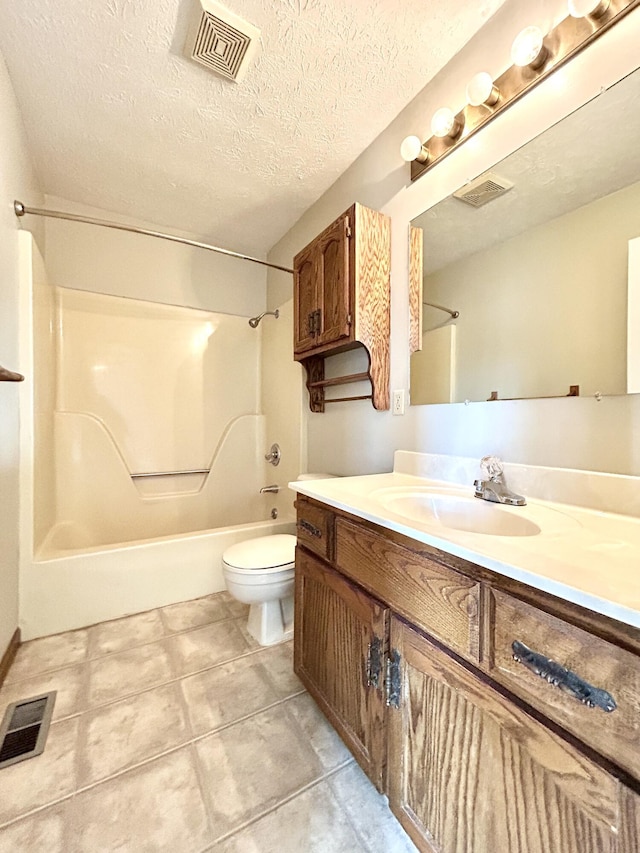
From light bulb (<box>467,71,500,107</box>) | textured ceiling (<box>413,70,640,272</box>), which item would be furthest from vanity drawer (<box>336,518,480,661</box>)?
light bulb (<box>467,71,500,107</box>)

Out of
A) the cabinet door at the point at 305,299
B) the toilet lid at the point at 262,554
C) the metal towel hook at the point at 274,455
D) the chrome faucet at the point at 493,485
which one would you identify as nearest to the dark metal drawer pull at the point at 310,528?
the toilet lid at the point at 262,554

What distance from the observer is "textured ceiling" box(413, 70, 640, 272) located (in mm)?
869

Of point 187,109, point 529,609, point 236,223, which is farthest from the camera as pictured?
point 236,223

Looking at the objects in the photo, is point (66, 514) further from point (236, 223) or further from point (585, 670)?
point (585, 670)

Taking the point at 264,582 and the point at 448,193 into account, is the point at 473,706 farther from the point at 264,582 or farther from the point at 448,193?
the point at 448,193

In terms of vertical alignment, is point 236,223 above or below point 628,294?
above

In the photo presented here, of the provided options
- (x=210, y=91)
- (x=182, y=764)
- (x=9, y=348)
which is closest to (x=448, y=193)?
(x=210, y=91)

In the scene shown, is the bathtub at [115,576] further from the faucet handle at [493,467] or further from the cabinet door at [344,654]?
the faucet handle at [493,467]

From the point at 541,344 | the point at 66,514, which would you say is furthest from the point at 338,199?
the point at 66,514

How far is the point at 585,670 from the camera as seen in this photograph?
470 millimetres

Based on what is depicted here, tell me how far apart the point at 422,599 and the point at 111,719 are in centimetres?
116

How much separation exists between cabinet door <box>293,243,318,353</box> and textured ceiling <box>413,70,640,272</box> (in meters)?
0.70

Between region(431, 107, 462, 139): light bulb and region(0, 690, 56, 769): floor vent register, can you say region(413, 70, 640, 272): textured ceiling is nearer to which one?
region(431, 107, 462, 139): light bulb

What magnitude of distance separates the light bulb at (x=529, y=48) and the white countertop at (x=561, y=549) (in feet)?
4.12
